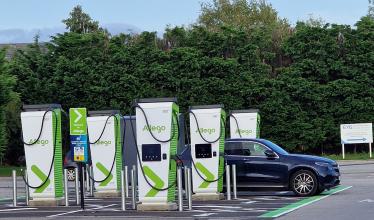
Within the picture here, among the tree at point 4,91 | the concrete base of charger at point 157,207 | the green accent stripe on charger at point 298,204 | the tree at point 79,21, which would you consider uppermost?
the tree at point 79,21

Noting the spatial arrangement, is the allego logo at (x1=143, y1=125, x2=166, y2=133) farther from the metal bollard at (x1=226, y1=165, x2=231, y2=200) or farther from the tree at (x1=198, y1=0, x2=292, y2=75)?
the tree at (x1=198, y1=0, x2=292, y2=75)

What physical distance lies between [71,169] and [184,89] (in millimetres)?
14158

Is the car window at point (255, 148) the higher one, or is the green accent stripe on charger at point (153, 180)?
the car window at point (255, 148)

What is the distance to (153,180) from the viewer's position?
1842 centimetres

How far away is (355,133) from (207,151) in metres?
22.6

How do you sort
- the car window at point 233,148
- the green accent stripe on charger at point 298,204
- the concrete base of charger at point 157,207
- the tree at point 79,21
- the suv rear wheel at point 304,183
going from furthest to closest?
the tree at point 79,21 → the car window at point 233,148 → the suv rear wheel at point 304,183 → the concrete base of charger at point 157,207 → the green accent stripe on charger at point 298,204

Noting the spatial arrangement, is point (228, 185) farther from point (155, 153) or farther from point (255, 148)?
point (155, 153)

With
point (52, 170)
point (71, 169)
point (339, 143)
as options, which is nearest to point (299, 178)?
point (52, 170)

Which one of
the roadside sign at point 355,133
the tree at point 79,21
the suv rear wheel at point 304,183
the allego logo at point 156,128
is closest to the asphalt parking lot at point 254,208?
the suv rear wheel at point 304,183

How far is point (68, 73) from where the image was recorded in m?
44.5

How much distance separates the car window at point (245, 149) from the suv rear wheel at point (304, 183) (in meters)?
1.21

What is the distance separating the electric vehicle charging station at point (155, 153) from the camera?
723 inches

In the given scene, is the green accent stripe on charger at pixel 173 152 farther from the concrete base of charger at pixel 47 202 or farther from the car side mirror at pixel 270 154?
the car side mirror at pixel 270 154

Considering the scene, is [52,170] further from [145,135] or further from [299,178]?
[299,178]
